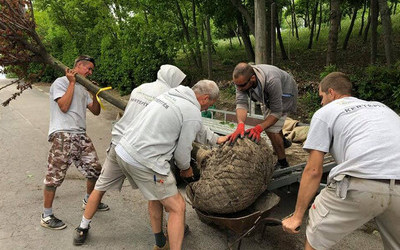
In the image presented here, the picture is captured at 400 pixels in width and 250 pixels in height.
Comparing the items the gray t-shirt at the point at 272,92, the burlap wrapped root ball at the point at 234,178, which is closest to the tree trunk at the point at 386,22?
the gray t-shirt at the point at 272,92

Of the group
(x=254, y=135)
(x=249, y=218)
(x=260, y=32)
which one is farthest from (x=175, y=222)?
(x=260, y=32)

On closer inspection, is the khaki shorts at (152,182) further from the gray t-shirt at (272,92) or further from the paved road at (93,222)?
the gray t-shirt at (272,92)

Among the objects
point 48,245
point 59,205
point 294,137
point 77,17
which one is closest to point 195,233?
point 48,245

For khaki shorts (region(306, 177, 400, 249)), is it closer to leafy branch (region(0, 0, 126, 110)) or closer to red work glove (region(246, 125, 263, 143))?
red work glove (region(246, 125, 263, 143))

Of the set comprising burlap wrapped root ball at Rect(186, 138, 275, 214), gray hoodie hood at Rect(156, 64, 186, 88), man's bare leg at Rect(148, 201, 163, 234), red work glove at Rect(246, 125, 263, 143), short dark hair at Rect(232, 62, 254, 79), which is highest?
gray hoodie hood at Rect(156, 64, 186, 88)

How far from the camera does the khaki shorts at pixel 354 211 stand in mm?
2160

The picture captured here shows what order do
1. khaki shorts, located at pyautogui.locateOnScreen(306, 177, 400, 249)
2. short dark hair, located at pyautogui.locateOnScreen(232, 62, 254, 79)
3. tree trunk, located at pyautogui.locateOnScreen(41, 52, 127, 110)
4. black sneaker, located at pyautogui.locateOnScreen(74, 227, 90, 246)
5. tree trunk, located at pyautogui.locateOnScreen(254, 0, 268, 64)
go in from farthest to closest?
tree trunk, located at pyautogui.locateOnScreen(254, 0, 268, 64) < tree trunk, located at pyautogui.locateOnScreen(41, 52, 127, 110) < short dark hair, located at pyautogui.locateOnScreen(232, 62, 254, 79) < black sneaker, located at pyautogui.locateOnScreen(74, 227, 90, 246) < khaki shorts, located at pyautogui.locateOnScreen(306, 177, 400, 249)

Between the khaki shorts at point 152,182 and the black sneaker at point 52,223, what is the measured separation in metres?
1.63

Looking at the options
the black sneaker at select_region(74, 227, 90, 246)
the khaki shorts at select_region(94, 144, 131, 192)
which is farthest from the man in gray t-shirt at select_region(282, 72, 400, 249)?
the black sneaker at select_region(74, 227, 90, 246)

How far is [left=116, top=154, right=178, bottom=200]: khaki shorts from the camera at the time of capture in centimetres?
293

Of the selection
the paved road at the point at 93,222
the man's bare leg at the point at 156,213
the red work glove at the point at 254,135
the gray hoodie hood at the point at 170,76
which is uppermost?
the gray hoodie hood at the point at 170,76

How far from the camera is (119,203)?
4.75 meters

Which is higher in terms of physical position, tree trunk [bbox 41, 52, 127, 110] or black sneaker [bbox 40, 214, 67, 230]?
tree trunk [bbox 41, 52, 127, 110]

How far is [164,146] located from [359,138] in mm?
1571
